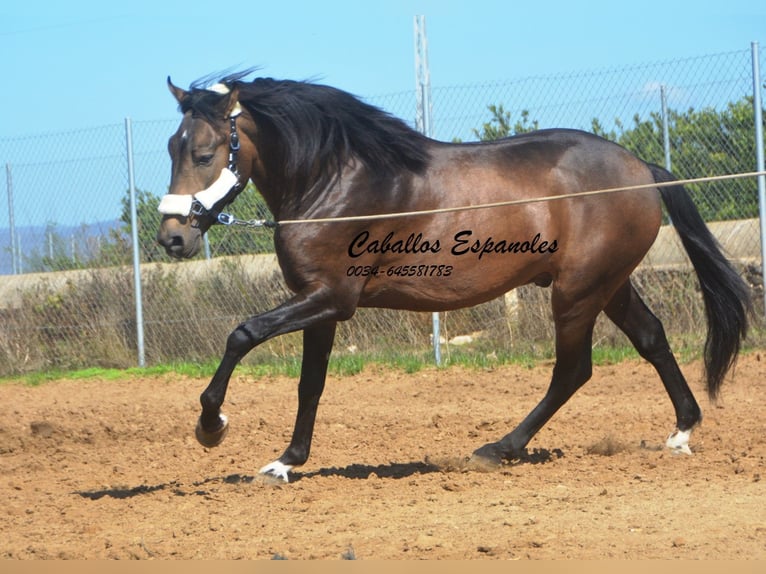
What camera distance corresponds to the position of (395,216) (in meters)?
5.54

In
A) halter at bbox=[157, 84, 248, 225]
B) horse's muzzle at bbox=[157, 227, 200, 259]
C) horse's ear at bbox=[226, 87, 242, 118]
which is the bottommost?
horse's muzzle at bbox=[157, 227, 200, 259]

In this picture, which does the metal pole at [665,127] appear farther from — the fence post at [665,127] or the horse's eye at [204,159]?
the horse's eye at [204,159]

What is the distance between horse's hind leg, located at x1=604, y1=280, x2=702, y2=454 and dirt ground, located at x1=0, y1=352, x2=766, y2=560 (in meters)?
0.22

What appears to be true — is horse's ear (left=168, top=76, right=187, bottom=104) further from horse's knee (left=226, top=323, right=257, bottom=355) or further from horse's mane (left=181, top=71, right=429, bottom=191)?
horse's knee (left=226, top=323, right=257, bottom=355)

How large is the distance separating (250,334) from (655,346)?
8.22 ft

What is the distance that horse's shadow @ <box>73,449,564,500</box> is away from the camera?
18.1 feet

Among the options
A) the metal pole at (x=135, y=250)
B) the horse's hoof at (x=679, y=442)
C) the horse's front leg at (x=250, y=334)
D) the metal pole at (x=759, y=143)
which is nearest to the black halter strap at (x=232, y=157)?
the horse's front leg at (x=250, y=334)

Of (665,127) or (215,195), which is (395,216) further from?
(665,127)

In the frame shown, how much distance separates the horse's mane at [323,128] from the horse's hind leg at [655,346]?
5.05 ft

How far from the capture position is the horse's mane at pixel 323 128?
5559 mm

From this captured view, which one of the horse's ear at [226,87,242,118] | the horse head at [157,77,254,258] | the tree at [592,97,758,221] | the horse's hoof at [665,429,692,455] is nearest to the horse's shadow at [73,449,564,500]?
the horse's hoof at [665,429,692,455]

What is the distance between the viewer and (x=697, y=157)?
10.7 m

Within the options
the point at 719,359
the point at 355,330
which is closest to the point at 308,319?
the point at 719,359

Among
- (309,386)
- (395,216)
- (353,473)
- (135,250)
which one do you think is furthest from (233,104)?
(135,250)
